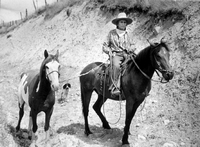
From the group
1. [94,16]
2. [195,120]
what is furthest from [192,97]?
[94,16]

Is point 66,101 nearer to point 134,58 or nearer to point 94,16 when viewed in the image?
point 134,58

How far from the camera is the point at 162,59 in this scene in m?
4.12

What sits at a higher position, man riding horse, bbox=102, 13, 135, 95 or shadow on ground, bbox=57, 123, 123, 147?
man riding horse, bbox=102, 13, 135, 95

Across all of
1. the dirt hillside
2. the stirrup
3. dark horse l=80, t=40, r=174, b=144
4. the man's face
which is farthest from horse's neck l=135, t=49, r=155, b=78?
the man's face

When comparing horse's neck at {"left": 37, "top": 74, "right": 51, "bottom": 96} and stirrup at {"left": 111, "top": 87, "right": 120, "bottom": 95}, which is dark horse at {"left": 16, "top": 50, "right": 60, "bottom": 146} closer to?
horse's neck at {"left": 37, "top": 74, "right": 51, "bottom": 96}

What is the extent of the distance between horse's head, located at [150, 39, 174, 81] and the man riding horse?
3.52 ft

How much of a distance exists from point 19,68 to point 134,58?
14.4 m

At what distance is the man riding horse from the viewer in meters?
5.23

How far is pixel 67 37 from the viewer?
54.4ft

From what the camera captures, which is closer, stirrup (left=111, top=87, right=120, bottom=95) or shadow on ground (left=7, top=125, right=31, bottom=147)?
stirrup (left=111, top=87, right=120, bottom=95)

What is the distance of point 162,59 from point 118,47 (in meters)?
1.61

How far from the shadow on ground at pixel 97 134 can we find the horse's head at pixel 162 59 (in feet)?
7.39

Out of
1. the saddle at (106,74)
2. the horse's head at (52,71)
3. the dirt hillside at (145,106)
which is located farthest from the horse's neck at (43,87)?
the saddle at (106,74)

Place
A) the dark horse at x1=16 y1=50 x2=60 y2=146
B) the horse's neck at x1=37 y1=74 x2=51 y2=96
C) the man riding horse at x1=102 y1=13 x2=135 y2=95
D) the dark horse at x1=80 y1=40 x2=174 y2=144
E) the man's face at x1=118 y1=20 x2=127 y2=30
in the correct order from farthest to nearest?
the man's face at x1=118 y1=20 x2=127 y2=30, the man riding horse at x1=102 y1=13 x2=135 y2=95, the horse's neck at x1=37 y1=74 x2=51 y2=96, the dark horse at x1=16 y1=50 x2=60 y2=146, the dark horse at x1=80 y1=40 x2=174 y2=144
